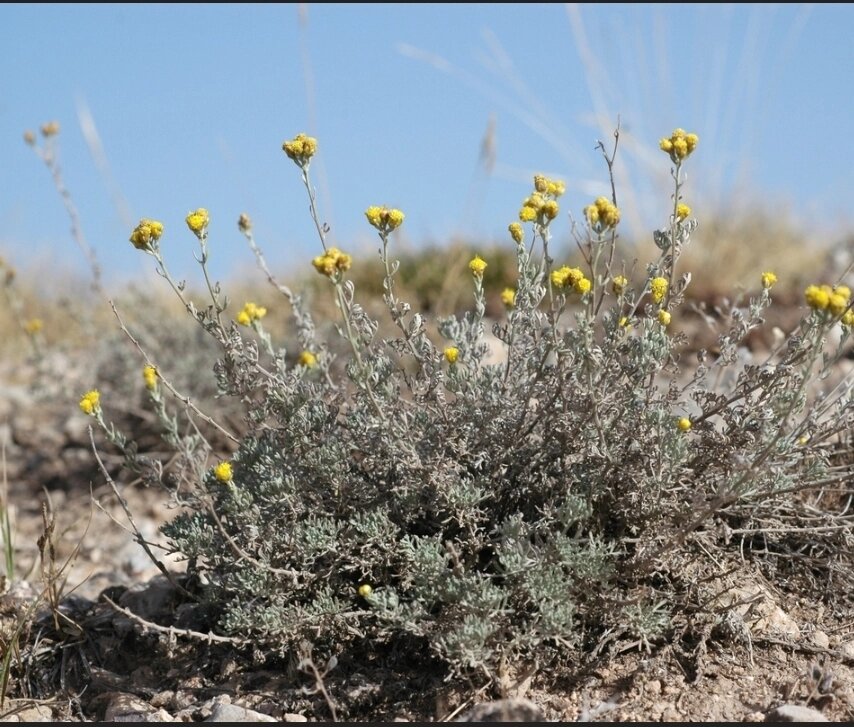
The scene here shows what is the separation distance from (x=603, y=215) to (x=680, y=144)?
0.36 metres

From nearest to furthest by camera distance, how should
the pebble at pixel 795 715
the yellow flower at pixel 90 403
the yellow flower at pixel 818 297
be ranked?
the yellow flower at pixel 818 297
the pebble at pixel 795 715
the yellow flower at pixel 90 403

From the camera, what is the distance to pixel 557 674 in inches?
103

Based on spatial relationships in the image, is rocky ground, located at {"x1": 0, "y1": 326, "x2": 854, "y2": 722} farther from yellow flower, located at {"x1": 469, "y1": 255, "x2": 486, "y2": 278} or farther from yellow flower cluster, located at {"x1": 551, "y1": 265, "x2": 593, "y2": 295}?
yellow flower, located at {"x1": 469, "y1": 255, "x2": 486, "y2": 278}

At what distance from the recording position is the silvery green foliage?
8.32 feet

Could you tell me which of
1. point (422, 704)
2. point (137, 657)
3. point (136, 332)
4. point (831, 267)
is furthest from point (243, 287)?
point (422, 704)

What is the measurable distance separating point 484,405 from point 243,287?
24.0 feet

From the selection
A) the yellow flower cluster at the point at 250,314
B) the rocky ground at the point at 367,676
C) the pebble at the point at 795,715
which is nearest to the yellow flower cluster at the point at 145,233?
the yellow flower cluster at the point at 250,314

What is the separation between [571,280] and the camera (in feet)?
8.03

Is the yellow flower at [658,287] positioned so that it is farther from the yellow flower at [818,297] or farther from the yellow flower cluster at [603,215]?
the yellow flower at [818,297]

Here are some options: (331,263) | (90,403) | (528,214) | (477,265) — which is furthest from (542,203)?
(90,403)

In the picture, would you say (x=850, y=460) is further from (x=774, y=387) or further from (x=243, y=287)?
(x=243, y=287)

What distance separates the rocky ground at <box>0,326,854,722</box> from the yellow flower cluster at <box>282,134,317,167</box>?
3.67 feet

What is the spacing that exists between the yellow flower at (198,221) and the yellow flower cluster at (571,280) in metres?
0.96

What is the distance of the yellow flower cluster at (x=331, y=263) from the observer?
228 centimetres
